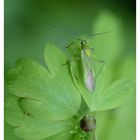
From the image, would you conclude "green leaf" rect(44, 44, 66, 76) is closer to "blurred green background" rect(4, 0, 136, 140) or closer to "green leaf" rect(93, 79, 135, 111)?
"blurred green background" rect(4, 0, 136, 140)

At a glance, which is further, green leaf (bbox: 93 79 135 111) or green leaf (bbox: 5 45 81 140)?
green leaf (bbox: 93 79 135 111)

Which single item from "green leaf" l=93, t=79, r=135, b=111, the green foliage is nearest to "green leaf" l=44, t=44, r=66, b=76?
the green foliage

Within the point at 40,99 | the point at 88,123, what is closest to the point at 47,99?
the point at 40,99

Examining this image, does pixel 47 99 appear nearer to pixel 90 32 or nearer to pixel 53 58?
pixel 53 58

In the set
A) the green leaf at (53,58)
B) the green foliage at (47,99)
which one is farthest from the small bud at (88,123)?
the green leaf at (53,58)

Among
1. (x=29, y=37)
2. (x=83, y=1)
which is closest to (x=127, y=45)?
(x=83, y=1)

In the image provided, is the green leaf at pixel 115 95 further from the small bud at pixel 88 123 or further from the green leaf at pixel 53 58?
the green leaf at pixel 53 58
